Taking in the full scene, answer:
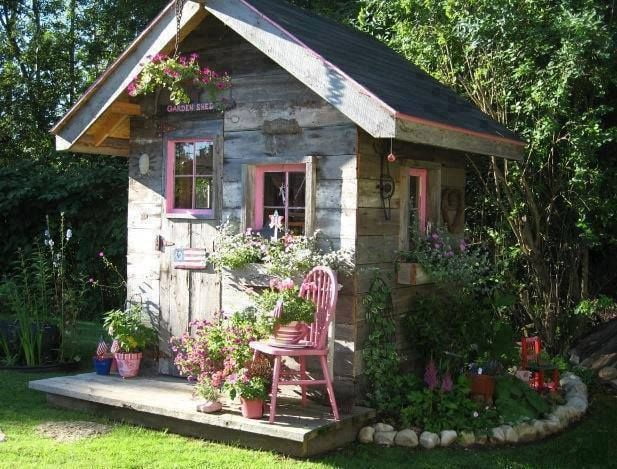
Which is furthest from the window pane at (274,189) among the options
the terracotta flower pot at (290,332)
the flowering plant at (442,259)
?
the terracotta flower pot at (290,332)

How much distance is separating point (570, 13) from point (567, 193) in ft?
6.84

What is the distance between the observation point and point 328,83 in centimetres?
537

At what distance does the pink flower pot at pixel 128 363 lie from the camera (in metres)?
6.68

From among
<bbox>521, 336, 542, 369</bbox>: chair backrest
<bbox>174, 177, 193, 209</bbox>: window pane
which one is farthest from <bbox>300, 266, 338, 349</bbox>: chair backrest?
<bbox>521, 336, 542, 369</bbox>: chair backrest

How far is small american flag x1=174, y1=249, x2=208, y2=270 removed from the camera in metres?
6.49

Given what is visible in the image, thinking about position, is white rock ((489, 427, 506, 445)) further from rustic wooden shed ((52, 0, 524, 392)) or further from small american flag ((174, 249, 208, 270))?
small american flag ((174, 249, 208, 270))

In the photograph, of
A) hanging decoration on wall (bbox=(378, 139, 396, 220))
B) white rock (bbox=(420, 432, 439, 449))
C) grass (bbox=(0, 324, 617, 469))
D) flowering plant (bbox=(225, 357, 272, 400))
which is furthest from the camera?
hanging decoration on wall (bbox=(378, 139, 396, 220))

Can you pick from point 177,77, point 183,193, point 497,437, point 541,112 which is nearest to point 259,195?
point 183,193

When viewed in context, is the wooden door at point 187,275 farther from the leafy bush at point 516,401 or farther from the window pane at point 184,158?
the leafy bush at point 516,401

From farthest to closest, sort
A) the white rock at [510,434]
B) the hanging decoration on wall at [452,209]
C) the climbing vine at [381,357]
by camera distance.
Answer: the hanging decoration on wall at [452,209] < the climbing vine at [381,357] < the white rock at [510,434]

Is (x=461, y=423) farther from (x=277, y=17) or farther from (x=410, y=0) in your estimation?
(x=410, y=0)

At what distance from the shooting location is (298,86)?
5953 mm

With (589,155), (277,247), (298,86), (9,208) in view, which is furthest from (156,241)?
(9,208)

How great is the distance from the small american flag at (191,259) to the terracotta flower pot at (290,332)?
1386 mm
